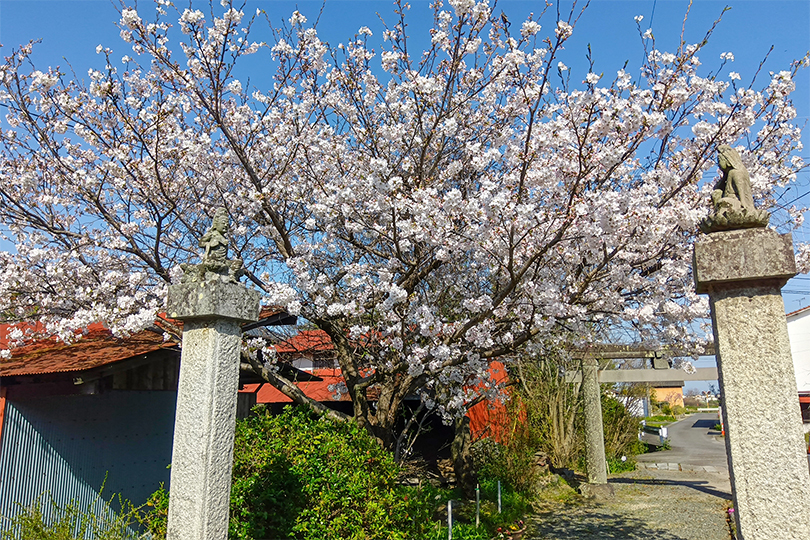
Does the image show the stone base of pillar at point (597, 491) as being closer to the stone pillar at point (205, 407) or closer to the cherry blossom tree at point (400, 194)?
the cherry blossom tree at point (400, 194)

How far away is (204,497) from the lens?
3256mm

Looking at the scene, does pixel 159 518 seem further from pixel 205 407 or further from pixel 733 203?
pixel 733 203

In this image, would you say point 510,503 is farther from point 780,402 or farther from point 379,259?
point 780,402

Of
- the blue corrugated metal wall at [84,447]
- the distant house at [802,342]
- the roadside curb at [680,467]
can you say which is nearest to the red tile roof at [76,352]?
the blue corrugated metal wall at [84,447]

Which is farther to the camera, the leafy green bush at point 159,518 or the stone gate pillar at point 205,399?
the leafy green bush at point 159,518

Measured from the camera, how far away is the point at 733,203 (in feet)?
11.2

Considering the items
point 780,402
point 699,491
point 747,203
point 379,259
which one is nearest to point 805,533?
point 780,402

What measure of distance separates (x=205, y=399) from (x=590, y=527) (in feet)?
26.6

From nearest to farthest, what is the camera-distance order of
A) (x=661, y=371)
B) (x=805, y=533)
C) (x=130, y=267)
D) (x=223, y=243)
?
(x=805, y=533) < (x=223, y=243) < (x=130, y=267) < (x=661, y=371)

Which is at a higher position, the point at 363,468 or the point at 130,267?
the point at 130,267

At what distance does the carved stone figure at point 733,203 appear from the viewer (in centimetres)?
333

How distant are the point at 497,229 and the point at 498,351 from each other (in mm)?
1628

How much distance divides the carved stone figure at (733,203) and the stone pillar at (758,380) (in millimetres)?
116

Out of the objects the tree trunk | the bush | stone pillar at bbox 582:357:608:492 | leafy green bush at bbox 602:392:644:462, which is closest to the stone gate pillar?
the bush
